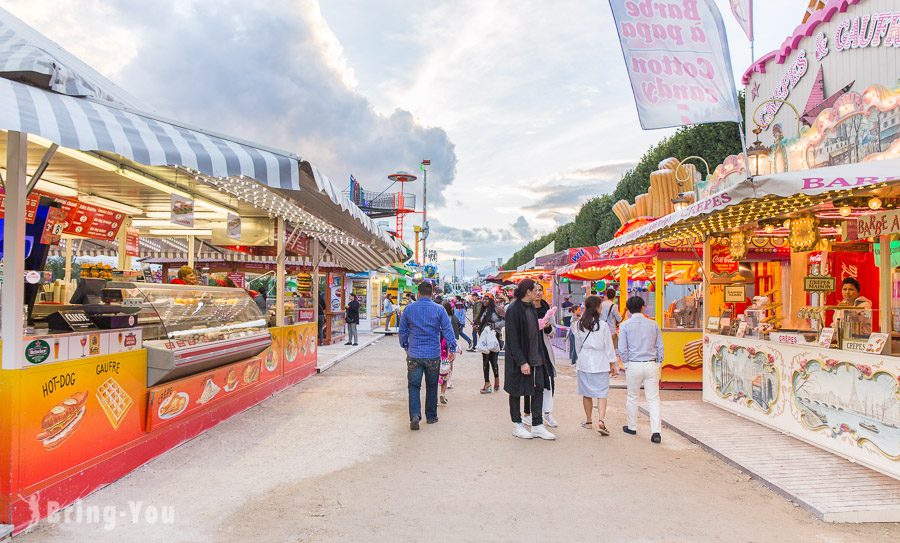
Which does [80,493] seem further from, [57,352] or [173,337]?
[173,337]

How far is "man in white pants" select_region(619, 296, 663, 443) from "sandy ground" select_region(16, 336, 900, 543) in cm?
48

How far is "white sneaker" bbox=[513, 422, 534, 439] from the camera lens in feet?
21.3

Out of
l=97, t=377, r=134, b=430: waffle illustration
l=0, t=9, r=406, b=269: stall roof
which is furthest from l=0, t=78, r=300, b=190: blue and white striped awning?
l=97, t=377, r=134, b=430: waffle illustration

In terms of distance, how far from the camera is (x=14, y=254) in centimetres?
391

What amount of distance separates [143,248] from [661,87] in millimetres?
16161

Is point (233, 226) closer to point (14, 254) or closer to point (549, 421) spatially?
point (14, 254)

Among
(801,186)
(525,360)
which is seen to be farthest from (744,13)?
(525,360)

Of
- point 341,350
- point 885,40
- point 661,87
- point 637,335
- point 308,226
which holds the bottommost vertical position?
point 341,350

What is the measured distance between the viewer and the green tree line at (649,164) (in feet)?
74.7

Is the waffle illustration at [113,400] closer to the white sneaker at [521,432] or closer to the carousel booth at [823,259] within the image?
the white sneaker at [521,432]

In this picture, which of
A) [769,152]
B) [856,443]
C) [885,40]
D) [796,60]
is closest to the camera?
[856,443]

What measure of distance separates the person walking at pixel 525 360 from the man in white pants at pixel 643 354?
100cm

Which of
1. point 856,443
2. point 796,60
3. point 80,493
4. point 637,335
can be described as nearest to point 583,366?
point 637,335

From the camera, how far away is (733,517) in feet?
13.7
